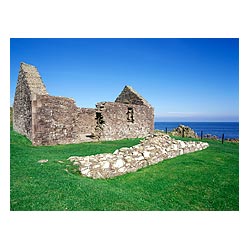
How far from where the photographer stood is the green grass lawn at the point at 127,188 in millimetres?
5102

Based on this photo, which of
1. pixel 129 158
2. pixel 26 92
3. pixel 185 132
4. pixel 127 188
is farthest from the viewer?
pixel 185 132

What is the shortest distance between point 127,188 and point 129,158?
1905 mm

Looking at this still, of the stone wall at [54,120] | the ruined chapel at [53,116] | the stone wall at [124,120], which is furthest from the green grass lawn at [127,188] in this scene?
the stone wall at [124,120]

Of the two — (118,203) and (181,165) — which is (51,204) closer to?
(118,203)

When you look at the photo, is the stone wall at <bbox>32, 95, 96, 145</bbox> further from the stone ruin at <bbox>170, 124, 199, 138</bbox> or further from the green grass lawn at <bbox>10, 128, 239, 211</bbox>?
the stone ruin at <bbox>170, 124, 199, 138</bbox>

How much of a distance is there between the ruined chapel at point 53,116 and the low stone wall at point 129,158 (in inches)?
192

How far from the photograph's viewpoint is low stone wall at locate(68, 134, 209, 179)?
7.74 meters

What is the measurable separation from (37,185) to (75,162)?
8.35ft

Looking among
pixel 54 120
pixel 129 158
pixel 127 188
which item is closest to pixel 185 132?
pixel 54 120

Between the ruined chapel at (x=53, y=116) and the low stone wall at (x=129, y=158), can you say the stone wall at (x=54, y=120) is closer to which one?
the ruined chapel at (x=53, y=116)

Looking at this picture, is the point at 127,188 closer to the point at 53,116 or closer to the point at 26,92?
the point at 53,116

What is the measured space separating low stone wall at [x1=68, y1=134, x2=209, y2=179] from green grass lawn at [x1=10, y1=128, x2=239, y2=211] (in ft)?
1.13

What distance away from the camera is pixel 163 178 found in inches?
298

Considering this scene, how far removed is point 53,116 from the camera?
13.3 m
